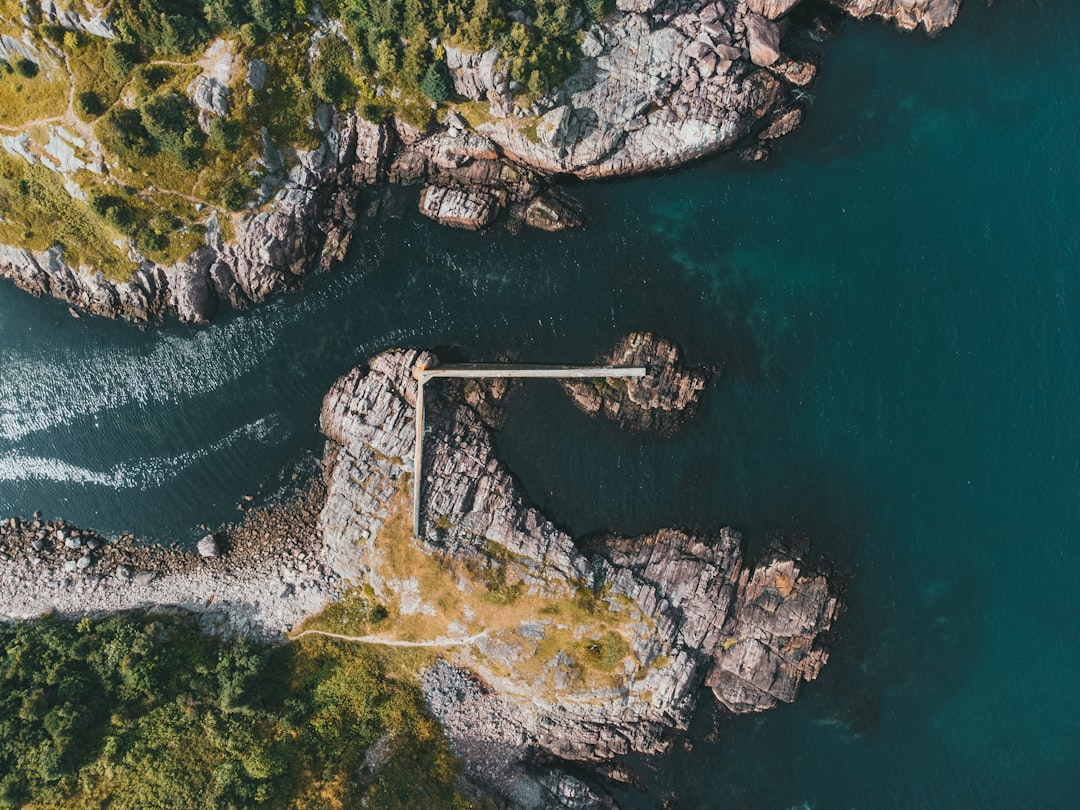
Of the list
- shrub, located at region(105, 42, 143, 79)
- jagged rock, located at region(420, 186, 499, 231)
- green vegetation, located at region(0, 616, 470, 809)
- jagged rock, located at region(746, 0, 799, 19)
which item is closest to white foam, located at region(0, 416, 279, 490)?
green vegetation, located at region(0, 616, 470, 809)

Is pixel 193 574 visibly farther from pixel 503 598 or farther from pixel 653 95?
pixel 653 95

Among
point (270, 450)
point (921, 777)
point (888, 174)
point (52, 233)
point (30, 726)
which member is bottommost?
point (30, 726)

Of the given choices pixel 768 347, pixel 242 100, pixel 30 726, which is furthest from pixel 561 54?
pixel 30 726

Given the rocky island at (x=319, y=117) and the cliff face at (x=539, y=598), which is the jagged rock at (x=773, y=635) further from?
the rocky island at (x=319, y=117)

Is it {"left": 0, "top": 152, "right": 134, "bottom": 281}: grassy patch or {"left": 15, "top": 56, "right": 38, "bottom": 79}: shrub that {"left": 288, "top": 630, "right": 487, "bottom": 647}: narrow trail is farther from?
{"left": 15, "top": 56, "right": 38, "bottom": 79}: shrub

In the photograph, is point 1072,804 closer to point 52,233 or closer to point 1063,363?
point 1063,363
